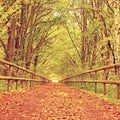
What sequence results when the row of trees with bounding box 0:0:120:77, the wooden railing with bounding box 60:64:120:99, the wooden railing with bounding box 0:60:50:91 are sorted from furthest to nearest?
the row of trees with bounding box 0:0:120:77 → the wooden railing with bounding box 0:60:50:91 → the wooden railing with bounding box 60:64:120:99

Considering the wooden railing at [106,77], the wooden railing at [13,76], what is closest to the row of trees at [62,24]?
the wooden railing at [106,77]

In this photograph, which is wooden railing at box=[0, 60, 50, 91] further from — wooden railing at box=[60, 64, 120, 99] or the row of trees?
wooden railing at box=[60, 64, 120, 99]

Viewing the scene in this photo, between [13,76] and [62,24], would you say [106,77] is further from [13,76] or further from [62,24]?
[62,24]

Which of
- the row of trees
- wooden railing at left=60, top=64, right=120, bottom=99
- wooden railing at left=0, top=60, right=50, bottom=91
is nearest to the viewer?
wooden railing at left=60, top=64, right=120, bottom=99

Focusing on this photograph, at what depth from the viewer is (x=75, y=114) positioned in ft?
19.9

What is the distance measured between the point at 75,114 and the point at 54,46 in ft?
134

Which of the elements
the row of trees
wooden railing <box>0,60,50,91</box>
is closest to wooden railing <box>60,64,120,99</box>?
the row of trees

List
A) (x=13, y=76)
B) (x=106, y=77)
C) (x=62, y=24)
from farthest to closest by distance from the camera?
1. (x=62, y=24)
2. (x=106, y=77)
3. (x=13, y=76)

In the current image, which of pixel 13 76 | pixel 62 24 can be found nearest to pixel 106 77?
pixel 13 76

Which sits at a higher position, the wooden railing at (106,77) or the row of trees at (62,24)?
the row of trees at (62,24)

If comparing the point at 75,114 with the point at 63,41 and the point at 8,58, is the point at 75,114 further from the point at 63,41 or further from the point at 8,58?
the point at 63,41

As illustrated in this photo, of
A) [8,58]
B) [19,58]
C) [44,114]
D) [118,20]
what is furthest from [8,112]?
[19,58]

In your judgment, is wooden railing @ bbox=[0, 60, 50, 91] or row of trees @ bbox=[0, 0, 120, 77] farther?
row of trees @ bbox=[0, 0, 120, 77]

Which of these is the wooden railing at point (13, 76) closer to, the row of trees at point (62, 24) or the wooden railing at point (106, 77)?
the row of trees at point (62, 24)
